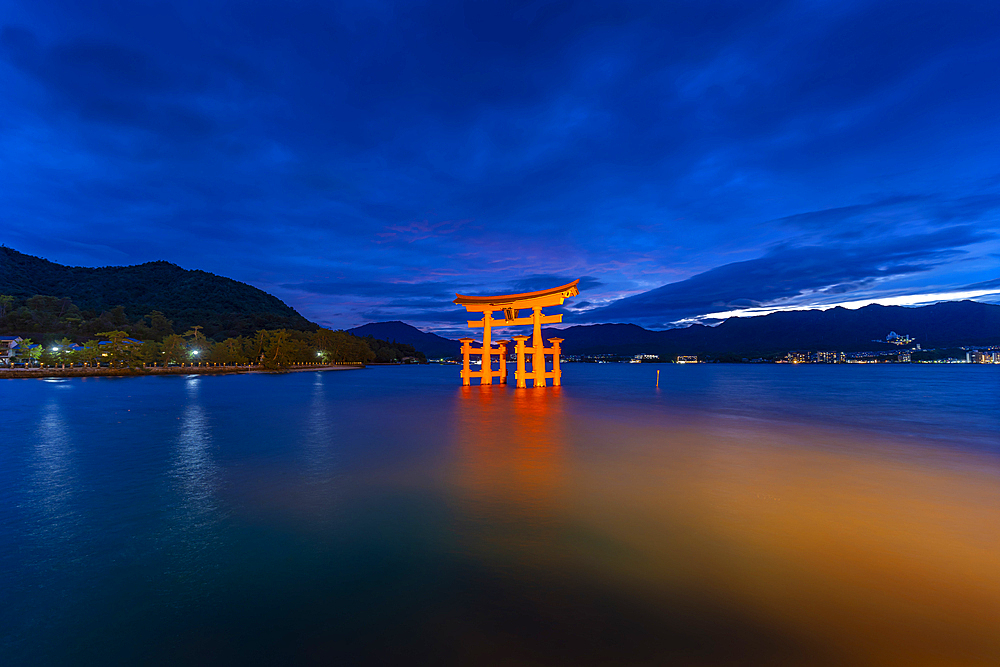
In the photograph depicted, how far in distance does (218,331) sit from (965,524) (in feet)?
459

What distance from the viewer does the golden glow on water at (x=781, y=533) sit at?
379 centimetres

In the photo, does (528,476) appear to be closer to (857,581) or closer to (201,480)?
(857,581)

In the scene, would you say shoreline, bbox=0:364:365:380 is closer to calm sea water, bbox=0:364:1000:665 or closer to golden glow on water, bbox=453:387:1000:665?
calm sea water, bbox=0:364:1000:665

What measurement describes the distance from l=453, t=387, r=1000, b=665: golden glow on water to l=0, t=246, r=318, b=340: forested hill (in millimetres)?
128234

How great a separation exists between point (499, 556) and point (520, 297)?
26855mm

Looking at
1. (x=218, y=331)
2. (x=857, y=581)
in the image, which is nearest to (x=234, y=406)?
(x=857, y=581)

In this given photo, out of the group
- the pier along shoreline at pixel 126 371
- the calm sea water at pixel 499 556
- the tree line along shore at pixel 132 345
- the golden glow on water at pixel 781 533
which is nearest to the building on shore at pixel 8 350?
the tree line along shore at pixel 132 345

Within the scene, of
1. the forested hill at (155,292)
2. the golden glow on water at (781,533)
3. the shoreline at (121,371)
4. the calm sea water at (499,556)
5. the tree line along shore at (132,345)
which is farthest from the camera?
the forested hill at (155,292)

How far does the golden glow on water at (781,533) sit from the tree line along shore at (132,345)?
7064 centimetres

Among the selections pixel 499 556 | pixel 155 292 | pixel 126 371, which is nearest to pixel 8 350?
pixel 126 371

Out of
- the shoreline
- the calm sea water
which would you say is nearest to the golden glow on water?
the calm sea water

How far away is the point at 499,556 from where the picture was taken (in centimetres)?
512

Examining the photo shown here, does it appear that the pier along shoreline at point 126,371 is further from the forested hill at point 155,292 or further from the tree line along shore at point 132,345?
the forested hill at point 155,292

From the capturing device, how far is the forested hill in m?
121
